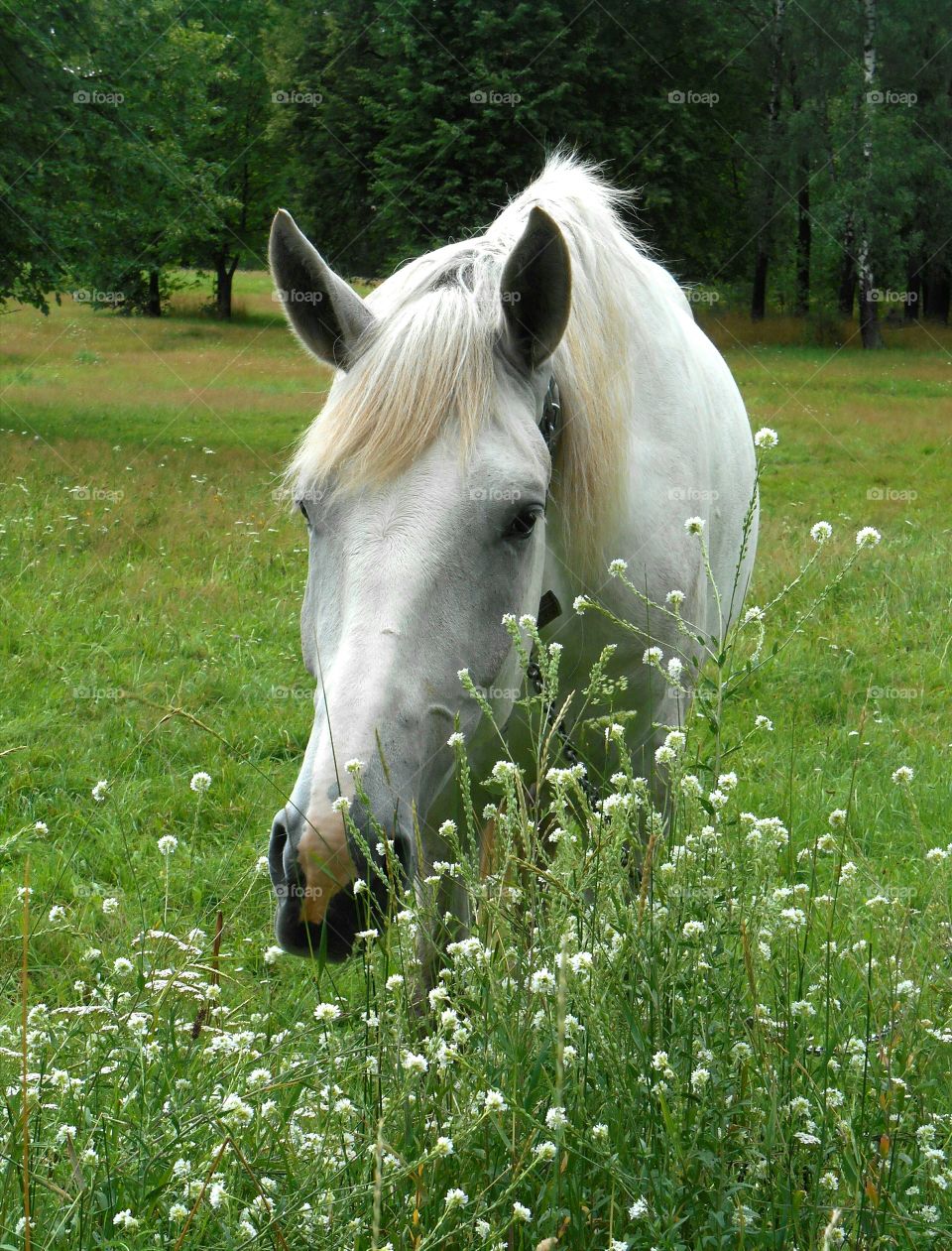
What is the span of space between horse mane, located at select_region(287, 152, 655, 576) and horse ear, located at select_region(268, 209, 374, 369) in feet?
0.20

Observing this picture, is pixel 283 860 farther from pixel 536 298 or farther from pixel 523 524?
pixel 536 298

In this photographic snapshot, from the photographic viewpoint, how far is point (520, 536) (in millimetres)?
2771

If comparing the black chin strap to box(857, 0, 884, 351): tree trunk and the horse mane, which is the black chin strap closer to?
the horse mane

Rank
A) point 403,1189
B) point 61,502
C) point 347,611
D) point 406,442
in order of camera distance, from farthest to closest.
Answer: point 61,502 → point 406,442 → point 347,611 → point 403,1189

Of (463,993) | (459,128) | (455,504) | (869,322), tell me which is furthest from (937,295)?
(463,993)

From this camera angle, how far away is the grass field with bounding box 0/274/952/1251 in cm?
182

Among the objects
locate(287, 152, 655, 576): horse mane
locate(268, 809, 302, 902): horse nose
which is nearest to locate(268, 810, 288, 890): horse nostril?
locate(268, 809, 302, 902): horse nose

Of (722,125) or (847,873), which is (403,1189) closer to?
(847,873)

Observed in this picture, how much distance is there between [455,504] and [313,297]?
0.76 meters

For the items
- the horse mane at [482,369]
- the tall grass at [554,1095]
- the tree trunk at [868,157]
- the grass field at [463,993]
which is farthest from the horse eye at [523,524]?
the tree trunk at [868,157]

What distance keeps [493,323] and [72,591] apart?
5652 millimetres

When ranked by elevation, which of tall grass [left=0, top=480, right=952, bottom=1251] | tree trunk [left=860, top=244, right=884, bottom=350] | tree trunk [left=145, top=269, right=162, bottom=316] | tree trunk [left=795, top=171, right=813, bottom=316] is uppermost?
tree trunk [left=795, top=171, right=813, bottom=316]

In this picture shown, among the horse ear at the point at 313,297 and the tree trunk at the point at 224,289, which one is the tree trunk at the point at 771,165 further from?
the horse ear at the point at 313,297

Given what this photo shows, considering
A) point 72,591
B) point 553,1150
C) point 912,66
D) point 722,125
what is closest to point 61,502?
point 72,591
